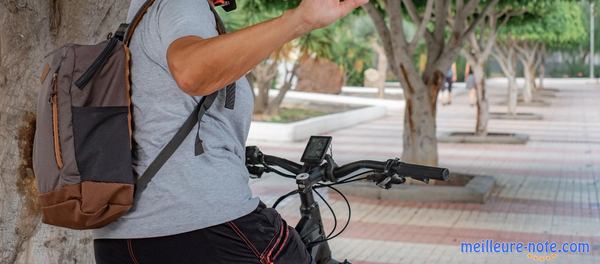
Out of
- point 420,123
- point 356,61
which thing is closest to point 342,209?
point 420,123

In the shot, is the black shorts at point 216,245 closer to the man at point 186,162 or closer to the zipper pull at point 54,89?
the man at point 186,162

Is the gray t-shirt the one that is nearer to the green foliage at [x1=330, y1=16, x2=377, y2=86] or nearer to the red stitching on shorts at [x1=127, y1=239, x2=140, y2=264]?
the red stitching on shorts at [x1=127, y1=239, x2=140, y2=264]

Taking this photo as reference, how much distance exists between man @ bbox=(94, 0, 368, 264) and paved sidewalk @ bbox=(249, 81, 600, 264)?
462 cm

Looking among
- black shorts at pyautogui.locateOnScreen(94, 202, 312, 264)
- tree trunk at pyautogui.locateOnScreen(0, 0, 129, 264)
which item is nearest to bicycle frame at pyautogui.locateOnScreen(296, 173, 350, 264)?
black shorts at pyautogui.locateOnScreen(94, 202, 312, 264)

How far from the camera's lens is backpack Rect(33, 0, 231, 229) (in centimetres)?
213

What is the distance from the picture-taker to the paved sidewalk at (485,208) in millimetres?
7215

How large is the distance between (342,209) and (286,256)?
6.81m

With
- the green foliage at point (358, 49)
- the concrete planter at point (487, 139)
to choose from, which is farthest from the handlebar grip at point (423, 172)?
the green foliage at point (358, 49)

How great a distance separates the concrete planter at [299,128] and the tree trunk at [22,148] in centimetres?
1313

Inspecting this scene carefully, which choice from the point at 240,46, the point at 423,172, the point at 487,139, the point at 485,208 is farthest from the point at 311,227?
the point at 487,139

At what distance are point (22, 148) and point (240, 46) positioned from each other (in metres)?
→ 1.71

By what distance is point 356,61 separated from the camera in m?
39.1

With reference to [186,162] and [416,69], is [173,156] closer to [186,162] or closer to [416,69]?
[186,162]

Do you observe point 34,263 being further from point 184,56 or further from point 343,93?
point 343,93
